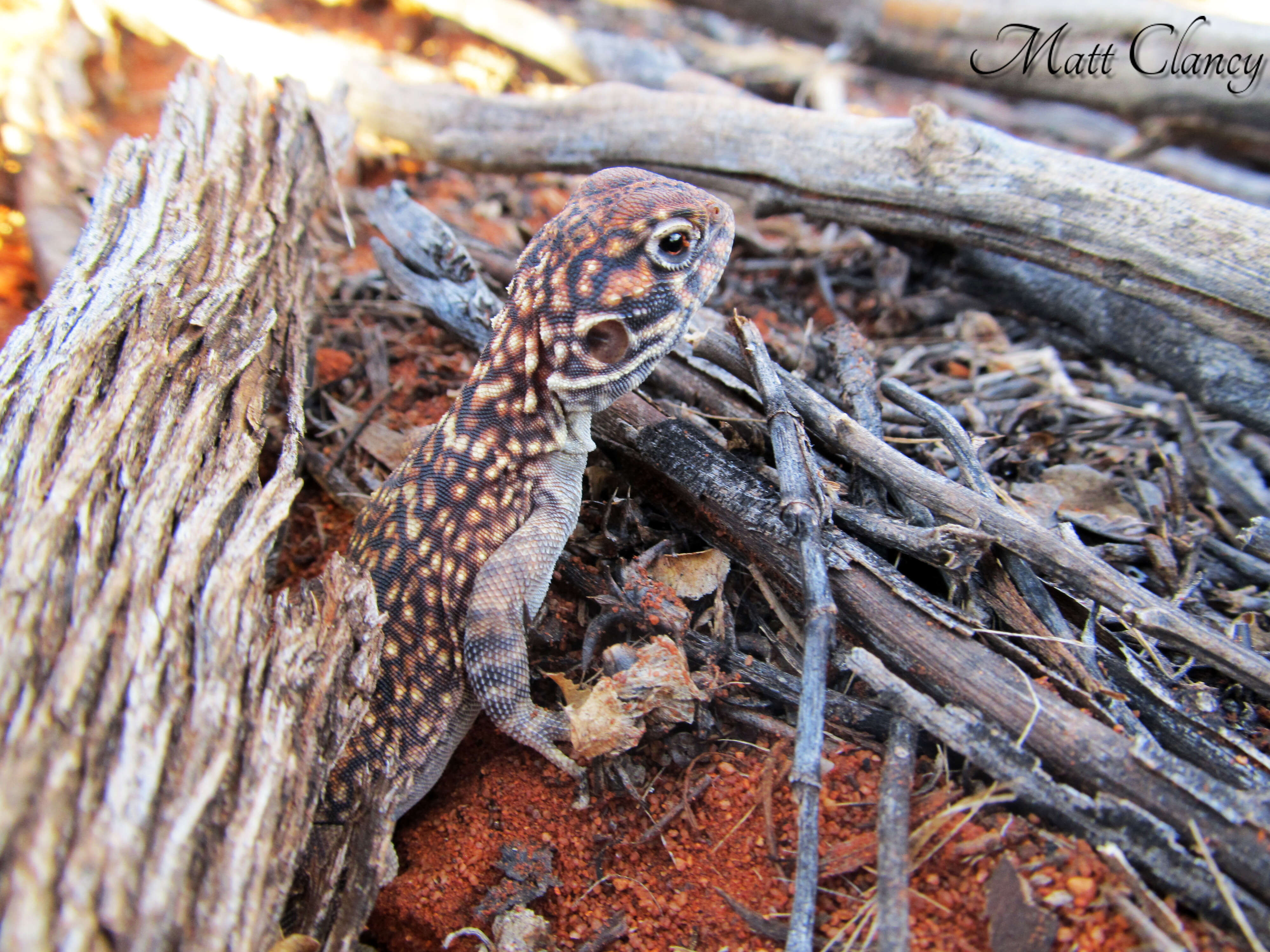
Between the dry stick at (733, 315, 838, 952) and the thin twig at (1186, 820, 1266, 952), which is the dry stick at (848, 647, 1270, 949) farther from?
the dry stick at (733, 315, 838, 952)

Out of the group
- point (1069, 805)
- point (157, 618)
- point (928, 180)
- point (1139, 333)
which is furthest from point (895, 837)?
point (928, 180)

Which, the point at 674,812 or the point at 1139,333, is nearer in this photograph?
the point at 674,812

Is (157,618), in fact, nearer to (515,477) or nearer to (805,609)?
(515,477)

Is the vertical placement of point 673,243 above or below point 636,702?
above
